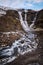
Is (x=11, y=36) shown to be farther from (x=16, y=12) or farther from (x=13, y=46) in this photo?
(x=16, y=12)

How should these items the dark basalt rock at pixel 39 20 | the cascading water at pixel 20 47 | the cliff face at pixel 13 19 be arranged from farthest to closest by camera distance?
1. the dark basalt rock at pixel 39 20
2. the cliff face at pixel 13 19
3. the cascading water at pixel 20 47

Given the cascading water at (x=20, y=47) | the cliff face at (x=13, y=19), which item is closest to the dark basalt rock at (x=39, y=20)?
the cliff face at (x=13, y=19)

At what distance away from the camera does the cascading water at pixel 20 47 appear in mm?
2021

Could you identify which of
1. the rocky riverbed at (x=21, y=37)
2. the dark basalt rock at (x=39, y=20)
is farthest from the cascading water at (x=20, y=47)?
the dark basalt rock at (x=39, y=20)

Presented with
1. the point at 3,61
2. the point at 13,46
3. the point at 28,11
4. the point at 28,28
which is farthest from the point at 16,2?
the point at 3,61

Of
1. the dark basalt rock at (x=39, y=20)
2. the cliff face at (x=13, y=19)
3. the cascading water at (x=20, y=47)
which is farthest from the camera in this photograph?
the dark basalt rock at (x=39, y=20)

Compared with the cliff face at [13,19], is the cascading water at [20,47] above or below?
below

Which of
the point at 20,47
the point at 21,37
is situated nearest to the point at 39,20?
the point at 21,37

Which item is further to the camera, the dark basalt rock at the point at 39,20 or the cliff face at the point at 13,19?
the dark basalt rock at the point at 39,20

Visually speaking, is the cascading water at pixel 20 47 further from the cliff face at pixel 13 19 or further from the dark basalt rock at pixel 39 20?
the dark basalt rock at pixel 39 20

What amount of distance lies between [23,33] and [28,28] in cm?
12

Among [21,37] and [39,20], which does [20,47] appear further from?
[39,20]

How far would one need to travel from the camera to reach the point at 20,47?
214cm

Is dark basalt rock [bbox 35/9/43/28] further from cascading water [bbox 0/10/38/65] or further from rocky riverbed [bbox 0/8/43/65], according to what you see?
cascading water [bbox 0/10/38/65]
